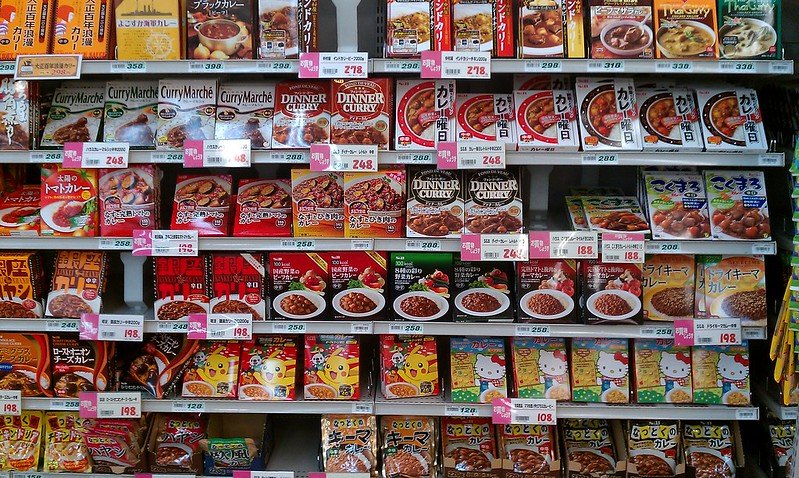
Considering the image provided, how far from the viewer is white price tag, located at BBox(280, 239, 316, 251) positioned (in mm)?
2729

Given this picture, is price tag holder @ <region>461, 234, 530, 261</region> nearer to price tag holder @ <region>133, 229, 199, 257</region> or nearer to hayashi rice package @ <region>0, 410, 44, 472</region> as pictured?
price tag holder @ <region>133, 229, 199, 257</region>

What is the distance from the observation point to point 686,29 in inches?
102

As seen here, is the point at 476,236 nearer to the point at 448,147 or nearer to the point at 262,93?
the point at 448,147

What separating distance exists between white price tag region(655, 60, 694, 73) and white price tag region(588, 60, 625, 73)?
126mm

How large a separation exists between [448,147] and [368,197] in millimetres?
358

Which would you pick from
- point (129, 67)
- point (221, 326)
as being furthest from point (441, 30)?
point (221, 326)

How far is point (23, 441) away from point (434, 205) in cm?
190

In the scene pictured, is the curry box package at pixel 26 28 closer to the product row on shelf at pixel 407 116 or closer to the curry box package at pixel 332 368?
the product row on shelf at pixel 407 116

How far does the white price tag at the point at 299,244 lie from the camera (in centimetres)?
273

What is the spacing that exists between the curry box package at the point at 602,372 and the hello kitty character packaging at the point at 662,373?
5 cm

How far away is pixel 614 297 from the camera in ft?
8.98

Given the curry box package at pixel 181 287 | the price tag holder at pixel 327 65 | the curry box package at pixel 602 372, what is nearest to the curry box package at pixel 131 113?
the curry box package at pixel 181 287

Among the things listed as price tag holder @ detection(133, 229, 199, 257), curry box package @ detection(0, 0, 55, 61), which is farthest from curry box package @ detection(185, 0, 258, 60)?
price tag holder @ detection(133, 229, 199, 257)

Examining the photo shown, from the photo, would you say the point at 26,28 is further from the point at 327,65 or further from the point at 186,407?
the point at 186,407
